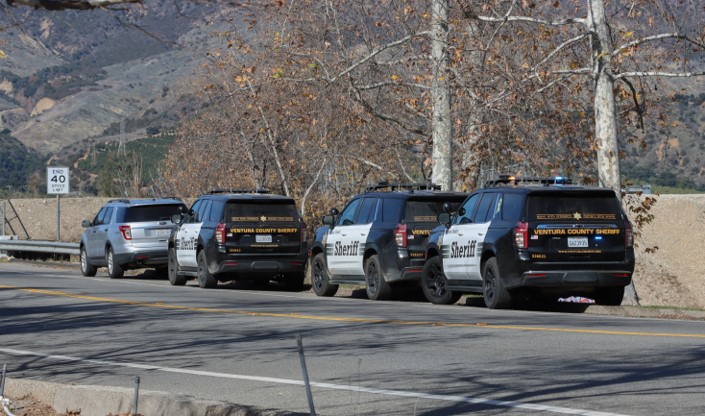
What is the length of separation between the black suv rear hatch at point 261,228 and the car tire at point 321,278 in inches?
48.5

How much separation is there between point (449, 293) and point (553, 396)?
39.6 feet

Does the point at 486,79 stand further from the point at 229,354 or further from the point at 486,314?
the point at 229,354

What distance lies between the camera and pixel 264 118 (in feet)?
125

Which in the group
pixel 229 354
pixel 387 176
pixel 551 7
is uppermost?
pixel 551 7

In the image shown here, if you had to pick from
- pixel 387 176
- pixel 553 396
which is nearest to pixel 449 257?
pixel 553 396

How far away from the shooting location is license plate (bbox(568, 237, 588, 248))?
2009 cm

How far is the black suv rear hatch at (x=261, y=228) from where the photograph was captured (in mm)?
27375

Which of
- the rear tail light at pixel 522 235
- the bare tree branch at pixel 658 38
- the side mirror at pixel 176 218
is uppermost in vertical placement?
the bare tree branch at pixel 658 38

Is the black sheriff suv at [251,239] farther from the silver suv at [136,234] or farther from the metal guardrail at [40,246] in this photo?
the metal guardrail at [40,246]

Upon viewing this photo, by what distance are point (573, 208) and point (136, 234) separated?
14716 mm

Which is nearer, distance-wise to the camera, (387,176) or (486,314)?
(486,314)

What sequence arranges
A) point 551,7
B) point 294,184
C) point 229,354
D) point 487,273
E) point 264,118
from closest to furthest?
point 229,354 < point 487,273 < point 551,7 < point 264,118 < point 294,184

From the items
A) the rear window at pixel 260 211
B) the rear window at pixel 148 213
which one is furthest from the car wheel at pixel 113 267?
the rear window at pixel 260 211

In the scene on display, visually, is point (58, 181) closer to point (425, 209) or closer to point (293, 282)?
point (293, 282)
